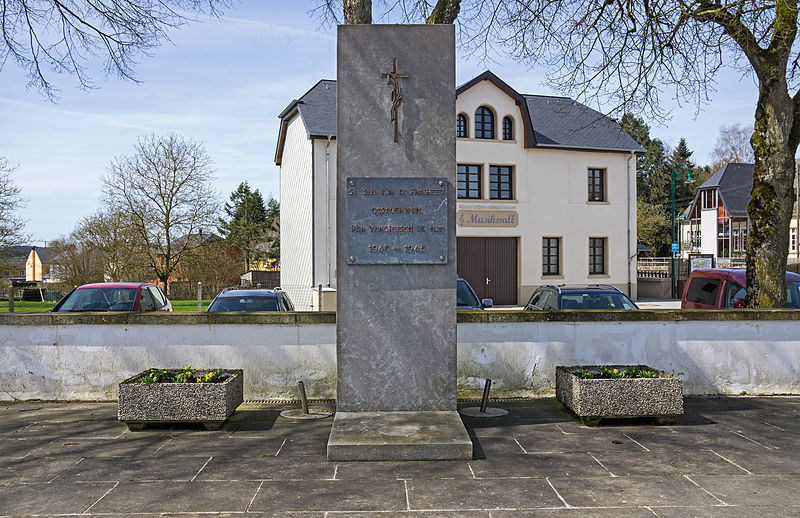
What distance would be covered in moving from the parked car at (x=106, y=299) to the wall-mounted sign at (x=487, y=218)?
65.2 ft

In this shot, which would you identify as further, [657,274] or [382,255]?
[657,274]

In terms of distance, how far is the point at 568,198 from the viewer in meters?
34.1

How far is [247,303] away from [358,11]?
6.14 metres

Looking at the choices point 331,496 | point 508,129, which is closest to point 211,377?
point 331,496

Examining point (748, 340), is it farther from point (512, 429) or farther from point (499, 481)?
point (499, 481)

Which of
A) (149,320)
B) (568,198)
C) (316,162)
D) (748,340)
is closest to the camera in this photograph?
(149,320)

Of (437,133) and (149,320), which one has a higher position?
(437,133)

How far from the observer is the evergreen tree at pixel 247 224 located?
68875 mm

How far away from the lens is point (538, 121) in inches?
1399

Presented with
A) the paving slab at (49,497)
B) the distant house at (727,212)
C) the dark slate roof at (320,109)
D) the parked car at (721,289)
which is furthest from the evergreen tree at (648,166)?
the paving slab at (49,497)

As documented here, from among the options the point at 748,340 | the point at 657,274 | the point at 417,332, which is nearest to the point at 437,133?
the point at 417,332

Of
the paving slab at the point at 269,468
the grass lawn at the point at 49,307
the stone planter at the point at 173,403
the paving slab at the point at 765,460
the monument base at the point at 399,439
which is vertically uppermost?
the stone planter at the point at 173,403

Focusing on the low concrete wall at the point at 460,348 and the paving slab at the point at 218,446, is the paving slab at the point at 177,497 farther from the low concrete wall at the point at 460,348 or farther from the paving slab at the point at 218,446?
the low concrete wall at the point at 460,348

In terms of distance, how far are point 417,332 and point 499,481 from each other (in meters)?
2.18
